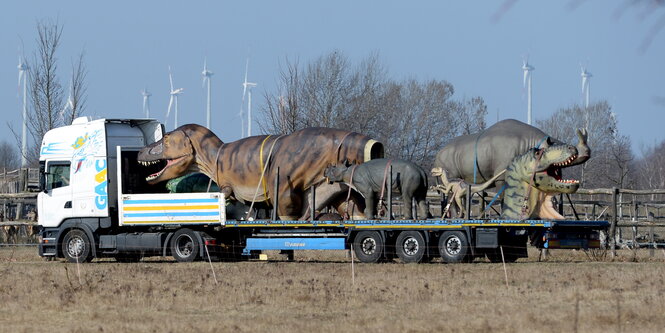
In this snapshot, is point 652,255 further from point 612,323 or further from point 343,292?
point 612,323

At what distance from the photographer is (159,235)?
31.7 metres

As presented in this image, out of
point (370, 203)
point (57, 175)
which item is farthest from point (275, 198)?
point (57, 175)

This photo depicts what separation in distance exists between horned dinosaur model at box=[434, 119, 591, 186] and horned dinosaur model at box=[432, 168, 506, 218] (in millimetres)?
606

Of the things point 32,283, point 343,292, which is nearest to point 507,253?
point 343,292

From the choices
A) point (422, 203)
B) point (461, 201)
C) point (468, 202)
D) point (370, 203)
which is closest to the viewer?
point (468, 202)

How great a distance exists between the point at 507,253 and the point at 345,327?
44.4 ft

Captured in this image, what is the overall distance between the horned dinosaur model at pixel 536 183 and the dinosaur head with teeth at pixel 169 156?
9.21 meters

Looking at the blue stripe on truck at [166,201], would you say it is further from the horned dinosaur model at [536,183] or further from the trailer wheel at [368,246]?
the horned dinosaur model at [536,183]

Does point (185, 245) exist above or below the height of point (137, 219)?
below

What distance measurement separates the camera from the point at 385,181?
29.2 m

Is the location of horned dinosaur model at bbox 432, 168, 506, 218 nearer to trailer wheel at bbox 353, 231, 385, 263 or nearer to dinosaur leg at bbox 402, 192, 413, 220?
dinosaur leg at bbox 402, 192, 413, 220

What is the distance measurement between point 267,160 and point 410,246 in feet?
16.9

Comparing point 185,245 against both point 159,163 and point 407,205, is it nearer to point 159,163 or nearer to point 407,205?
point 159,163

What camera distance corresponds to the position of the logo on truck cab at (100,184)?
31.8 m
